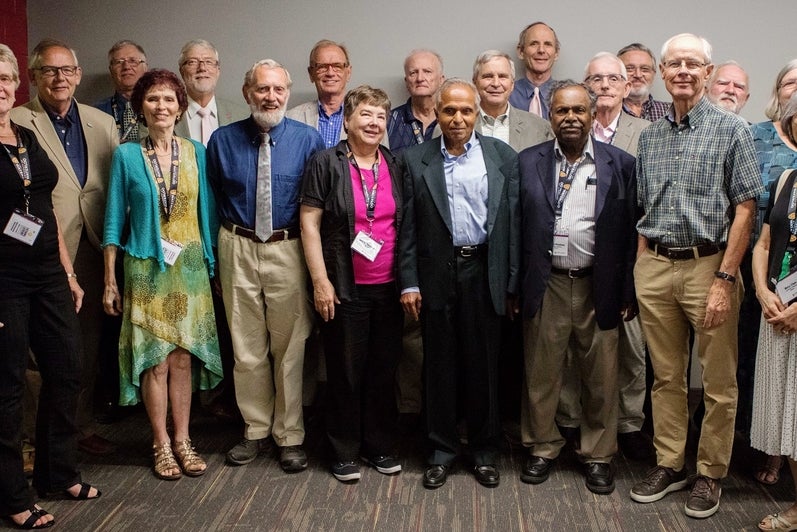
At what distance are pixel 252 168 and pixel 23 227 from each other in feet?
3.13

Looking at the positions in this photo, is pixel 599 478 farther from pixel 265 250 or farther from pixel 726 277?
pixel 265 250

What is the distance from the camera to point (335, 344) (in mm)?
3434

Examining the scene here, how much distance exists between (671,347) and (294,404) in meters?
1.66

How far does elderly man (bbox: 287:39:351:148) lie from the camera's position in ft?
14.0

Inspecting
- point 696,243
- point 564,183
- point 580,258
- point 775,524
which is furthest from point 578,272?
point 775,524

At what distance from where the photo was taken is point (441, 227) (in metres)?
3.28

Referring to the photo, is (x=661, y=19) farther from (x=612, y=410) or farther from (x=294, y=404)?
(x=294, y=404)

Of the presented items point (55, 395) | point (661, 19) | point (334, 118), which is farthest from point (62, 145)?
point (661, 19)

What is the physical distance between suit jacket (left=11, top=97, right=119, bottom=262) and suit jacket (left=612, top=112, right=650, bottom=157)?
7.85ft

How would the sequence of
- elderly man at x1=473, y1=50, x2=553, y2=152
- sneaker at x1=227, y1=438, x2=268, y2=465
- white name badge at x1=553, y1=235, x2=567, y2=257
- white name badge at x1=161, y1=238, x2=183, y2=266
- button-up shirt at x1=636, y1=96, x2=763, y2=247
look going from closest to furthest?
button-up shirt at x1=636, y1=96, x2=763, y2=247 < white name badge at x1=553, y1=235, x2=567, y2=257 < white name badge at x1=161, y1=238, x2=183, y2=266 < sneaker at x1=227, y1=438, x2=268, y2=465 < elderly man at x1=473, y1=50, x2=553, y2=152

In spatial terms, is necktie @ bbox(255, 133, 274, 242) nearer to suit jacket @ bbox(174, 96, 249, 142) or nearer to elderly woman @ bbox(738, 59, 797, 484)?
suit jacket @ bbox(174, 96, 249, 142)

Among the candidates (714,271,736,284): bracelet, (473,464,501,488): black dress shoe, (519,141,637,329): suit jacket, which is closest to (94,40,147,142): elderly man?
(519,141,637,329): suit jacket

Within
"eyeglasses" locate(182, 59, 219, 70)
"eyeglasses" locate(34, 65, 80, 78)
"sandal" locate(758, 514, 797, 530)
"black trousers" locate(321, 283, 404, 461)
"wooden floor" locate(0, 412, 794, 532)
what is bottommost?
"wooden floor" locate(0, 412, 794, 532)

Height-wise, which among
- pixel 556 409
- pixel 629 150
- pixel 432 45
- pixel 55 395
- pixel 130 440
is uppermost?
pixel 432 45
